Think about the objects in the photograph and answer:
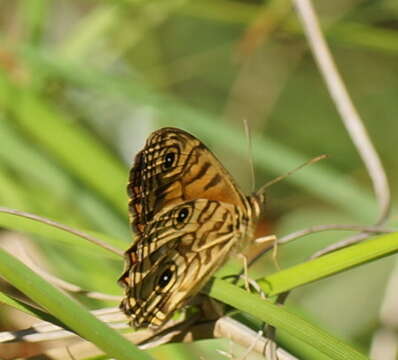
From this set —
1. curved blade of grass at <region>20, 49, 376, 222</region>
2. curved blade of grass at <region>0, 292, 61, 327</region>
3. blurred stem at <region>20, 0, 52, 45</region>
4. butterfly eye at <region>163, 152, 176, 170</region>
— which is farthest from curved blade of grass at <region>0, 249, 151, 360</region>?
blurred stem at <region>20, 0, 52, 45</region>

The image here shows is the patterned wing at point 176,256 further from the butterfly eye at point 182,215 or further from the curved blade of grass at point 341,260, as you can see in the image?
the curved blade of grass at point 341,260

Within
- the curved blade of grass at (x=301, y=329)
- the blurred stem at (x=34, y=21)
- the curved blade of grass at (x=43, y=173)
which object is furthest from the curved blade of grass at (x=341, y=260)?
the blurred stem at (x=34, y=21)

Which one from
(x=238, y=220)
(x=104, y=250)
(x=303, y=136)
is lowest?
(x=104, y=250)

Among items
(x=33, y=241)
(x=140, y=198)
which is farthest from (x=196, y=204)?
(x=33, y=241)

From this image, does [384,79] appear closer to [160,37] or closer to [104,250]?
[160,37]

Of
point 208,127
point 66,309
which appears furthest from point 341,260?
point 208,127

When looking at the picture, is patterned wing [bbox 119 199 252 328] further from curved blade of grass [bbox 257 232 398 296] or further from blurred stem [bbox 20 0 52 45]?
blurred stem [bbox 20 0 52 45]
